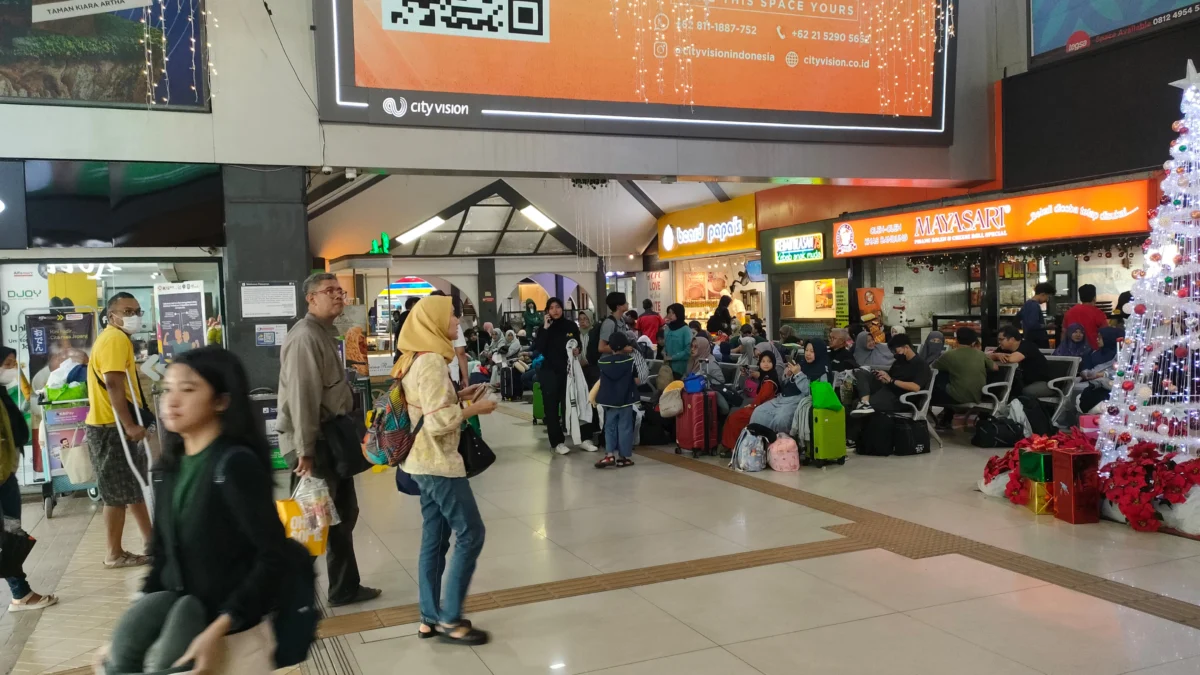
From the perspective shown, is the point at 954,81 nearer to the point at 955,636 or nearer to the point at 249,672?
the point at 955,636

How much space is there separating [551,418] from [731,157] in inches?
139

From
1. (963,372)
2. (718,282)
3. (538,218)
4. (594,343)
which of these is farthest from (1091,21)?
(538,218)

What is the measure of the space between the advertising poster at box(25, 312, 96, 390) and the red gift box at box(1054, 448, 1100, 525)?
7.82 m

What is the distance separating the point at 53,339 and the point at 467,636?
5705 millimetres

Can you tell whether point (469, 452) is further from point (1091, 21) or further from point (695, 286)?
point (695, 286)

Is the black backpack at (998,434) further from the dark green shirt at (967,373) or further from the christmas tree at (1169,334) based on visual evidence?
the christmas tree at (1169,334)

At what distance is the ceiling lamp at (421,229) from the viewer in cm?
1966

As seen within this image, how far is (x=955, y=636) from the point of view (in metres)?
3.90

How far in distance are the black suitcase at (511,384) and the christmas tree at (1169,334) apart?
1035 cm

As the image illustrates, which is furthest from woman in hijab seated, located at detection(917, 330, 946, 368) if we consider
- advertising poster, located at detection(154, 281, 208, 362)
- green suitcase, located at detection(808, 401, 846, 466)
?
advertising poster, located at detection(154, 281, 208, 362)

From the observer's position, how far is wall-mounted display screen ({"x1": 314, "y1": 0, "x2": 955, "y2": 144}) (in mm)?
8180

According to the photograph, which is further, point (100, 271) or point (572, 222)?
point (572, 222)

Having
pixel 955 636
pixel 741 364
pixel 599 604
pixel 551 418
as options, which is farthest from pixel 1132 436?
pixel 551 418

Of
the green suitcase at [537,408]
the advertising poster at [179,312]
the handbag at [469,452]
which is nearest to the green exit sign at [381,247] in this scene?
the green suitcase at [537,408]
